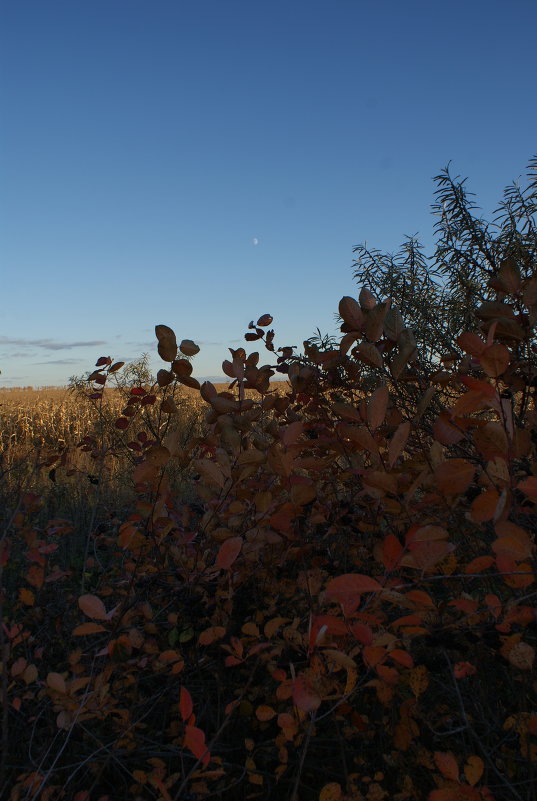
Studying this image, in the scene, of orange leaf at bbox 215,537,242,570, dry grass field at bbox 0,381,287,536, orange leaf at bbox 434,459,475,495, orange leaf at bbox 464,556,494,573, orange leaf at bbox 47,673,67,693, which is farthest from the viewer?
dry grass field at bbox 0,381,287,536

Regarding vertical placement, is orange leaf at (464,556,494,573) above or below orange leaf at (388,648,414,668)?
above

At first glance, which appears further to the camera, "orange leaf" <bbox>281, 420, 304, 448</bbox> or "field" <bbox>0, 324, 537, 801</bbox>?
"orange leaf" <bbox>281, 420, 304, 448</bbox>

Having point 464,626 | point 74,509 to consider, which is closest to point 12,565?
point 74,509

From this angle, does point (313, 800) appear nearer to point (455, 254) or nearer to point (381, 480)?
point (381, 480)

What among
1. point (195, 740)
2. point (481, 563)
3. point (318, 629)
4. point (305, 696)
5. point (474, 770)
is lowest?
point (474, 770)

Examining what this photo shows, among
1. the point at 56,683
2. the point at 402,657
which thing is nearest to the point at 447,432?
the point at 402,657

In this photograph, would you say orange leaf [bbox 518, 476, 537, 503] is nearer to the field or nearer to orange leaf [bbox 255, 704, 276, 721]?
the field

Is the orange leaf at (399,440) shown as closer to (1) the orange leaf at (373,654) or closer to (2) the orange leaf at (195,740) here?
(1) the orange leaf at (373,654)

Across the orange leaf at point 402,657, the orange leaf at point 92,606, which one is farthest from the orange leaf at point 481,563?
the orange leaf at point 92,606

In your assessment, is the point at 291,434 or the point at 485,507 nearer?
the point at 485,507

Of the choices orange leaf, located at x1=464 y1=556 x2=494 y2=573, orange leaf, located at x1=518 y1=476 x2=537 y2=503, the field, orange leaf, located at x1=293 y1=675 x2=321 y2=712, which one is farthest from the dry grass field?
orange leaf, located at x1=518 y1=476 x2=537 y2=503

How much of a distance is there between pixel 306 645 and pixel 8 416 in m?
12.6

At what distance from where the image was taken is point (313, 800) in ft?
6.04

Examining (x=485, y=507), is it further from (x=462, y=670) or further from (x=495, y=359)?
(x=462, y=670)
